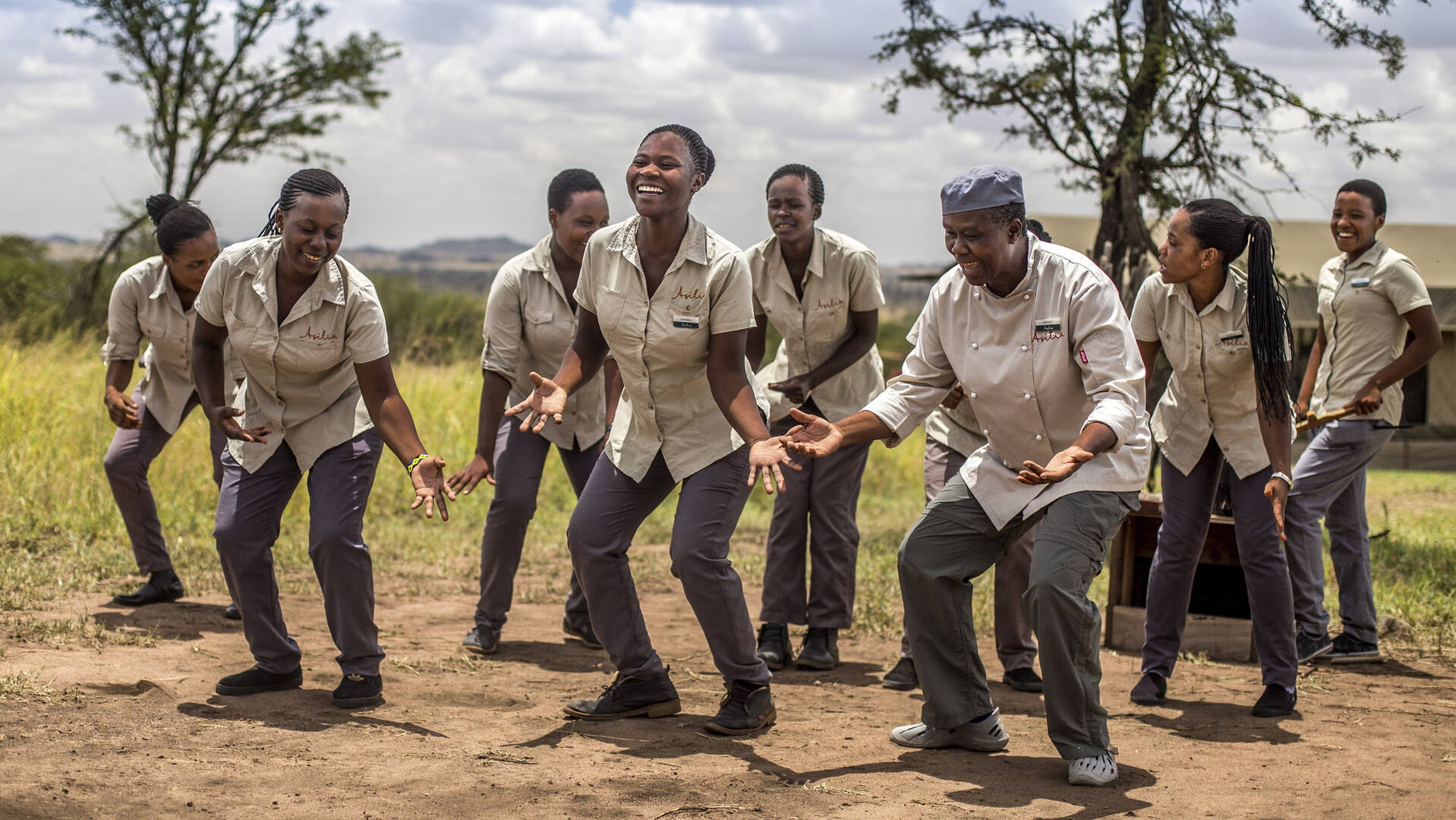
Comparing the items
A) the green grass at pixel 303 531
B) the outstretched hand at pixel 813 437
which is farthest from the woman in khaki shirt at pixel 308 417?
the outstretched hand at pixel 813 437

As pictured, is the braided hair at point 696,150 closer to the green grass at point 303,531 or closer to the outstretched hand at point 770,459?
the outstretched hand at point 770,459

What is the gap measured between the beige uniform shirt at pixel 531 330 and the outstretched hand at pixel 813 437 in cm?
173

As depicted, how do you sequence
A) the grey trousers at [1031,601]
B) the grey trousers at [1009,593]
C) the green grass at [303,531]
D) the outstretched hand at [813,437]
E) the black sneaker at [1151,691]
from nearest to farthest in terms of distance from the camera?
the grey trousers at [1031,601], the outstretched hand at [813,437], the black sneaker at [1151,691], the grey trousers at [1009,593], the green grass at [303,531]

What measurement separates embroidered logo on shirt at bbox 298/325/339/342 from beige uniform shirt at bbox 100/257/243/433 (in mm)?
1700

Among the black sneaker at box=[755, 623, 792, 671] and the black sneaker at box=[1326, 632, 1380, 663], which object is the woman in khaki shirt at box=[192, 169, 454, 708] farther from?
the black sneaker at box=[1326, 632, 1380, 663]

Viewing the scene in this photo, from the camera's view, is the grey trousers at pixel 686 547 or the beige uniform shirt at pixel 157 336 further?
the beige uniform shirt at pixel 157 336

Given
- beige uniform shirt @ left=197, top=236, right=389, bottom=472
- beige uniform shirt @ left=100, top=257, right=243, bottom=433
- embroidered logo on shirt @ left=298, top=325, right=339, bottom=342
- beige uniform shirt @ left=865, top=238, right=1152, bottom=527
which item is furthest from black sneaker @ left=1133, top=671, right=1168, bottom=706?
beige uniform shirt @ left=100, top=257, right=243, bottom=433

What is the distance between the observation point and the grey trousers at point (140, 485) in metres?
6.33

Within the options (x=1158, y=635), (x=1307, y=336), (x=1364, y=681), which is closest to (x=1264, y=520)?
(x=1158, y=635)

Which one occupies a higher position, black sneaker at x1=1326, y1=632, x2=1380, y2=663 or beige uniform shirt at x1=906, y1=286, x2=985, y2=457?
beige uniform shirt at x1=906, y1=286, x2=985, y2=457

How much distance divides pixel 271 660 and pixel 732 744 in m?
1.75

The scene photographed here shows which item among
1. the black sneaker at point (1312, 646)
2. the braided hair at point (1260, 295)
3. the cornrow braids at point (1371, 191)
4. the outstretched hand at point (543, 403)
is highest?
the cornrow braids at point (1371, 191)

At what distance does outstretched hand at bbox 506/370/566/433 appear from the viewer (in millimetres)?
4277

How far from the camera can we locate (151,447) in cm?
641
